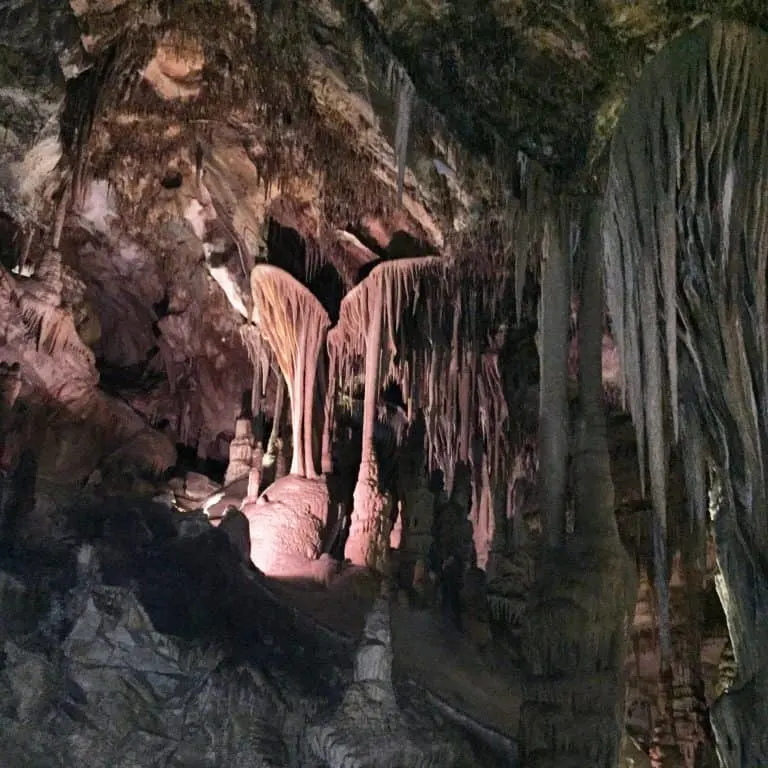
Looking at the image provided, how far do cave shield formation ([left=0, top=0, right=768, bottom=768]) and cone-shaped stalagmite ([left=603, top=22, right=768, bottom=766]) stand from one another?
2cm

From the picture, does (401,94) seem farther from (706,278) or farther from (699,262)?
(706,278)

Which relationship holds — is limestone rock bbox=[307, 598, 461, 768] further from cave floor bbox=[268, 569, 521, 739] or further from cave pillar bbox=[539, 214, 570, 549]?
cave pillar bbox=[539, 214, 570, 549]

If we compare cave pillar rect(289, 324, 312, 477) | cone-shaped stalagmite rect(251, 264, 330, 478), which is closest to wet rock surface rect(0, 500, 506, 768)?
cave pillar rect(289, 324, 312, 477)

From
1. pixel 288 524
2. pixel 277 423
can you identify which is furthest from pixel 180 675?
pixel 277 423

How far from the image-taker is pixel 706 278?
5.43 m

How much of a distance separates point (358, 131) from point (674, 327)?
6088 mm

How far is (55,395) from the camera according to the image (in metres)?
13.7

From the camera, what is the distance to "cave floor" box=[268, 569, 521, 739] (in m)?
8.27

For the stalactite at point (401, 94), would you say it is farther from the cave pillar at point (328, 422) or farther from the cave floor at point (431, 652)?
the cave pillar at point (328, 422)

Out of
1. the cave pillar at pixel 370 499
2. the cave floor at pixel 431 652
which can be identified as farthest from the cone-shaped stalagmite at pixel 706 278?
the cave pillar at pixel 370 499

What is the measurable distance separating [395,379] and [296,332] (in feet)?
5.76

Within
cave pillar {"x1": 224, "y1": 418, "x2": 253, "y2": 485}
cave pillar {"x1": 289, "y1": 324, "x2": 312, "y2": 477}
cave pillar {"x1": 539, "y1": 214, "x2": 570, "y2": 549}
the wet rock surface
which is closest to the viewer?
the wet rock surface

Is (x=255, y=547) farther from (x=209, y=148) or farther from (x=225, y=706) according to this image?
(x=209, y=148)

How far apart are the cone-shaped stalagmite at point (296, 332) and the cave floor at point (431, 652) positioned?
2.43 metres
